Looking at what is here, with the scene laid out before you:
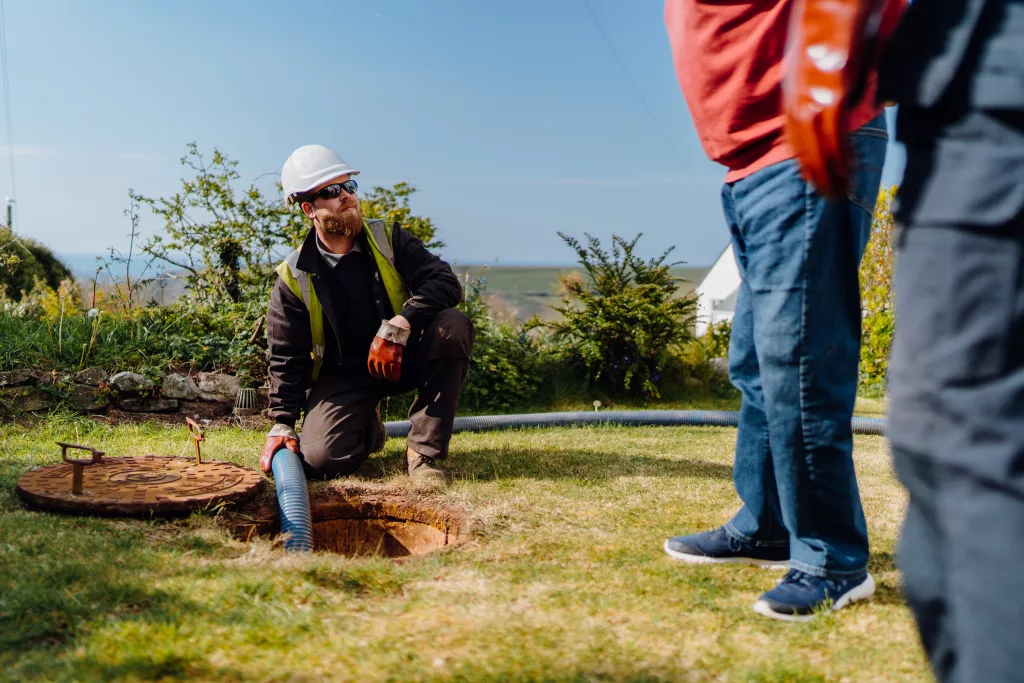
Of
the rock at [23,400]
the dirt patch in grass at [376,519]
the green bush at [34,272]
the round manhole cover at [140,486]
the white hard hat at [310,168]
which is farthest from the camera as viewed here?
the green bush at [34,272]

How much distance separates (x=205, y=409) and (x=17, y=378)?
1072 millimetres

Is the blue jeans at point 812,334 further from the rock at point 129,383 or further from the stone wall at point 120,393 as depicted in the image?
the rock at point 129,383

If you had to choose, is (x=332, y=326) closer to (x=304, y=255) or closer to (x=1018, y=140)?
(x=304, y=255)

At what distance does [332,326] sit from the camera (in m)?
3.62

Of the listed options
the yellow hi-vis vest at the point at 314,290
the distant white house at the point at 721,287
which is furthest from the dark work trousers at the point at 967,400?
the distant white house at the point at 721,287

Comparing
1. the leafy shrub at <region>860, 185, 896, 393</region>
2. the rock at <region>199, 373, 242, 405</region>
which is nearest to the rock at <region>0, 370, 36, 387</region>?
the rock at <region>199, 373, 242, 405</region>

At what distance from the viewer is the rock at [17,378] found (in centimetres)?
479

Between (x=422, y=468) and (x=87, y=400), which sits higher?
(x=87, y=400)

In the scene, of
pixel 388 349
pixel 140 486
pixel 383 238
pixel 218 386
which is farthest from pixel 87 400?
pixel 388 349

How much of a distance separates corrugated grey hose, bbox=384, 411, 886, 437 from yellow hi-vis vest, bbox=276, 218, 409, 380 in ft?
4.59

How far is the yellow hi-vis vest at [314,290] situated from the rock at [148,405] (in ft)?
6.18

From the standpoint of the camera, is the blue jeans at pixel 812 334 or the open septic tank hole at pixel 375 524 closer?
the blue jeans at pixel 812 334

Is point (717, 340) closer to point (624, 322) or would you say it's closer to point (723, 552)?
point (624, 322)

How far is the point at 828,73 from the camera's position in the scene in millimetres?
1319
